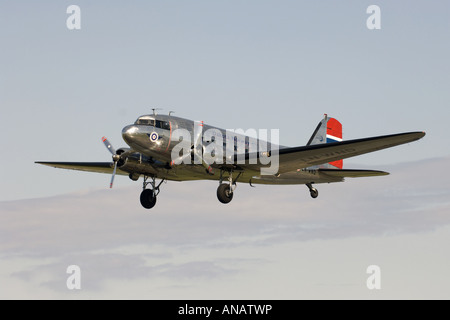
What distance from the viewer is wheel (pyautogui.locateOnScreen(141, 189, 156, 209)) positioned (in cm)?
3456

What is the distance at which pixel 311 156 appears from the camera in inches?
1243

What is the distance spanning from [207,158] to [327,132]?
1152cm

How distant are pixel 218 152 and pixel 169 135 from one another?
266 centimetres

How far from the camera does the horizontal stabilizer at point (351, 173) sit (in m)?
35.8

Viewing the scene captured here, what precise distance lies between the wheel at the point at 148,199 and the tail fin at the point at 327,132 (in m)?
11.3

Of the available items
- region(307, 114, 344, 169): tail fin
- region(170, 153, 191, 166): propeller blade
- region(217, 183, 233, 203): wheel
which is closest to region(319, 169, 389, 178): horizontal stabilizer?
region(307, 114, 344, 169): tail fin

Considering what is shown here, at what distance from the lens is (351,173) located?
36281 mm

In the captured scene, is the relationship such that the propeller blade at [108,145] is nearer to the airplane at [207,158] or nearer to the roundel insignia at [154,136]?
the airplane at [207,158]

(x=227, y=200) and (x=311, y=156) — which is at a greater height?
(x=311, y=156)

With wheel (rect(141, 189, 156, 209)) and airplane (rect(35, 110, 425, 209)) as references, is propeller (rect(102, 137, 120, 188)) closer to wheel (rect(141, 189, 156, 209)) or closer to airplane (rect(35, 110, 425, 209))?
airplane (rect(35, 110, 425, 209))

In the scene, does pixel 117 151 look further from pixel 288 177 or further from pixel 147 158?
pixel 288 177

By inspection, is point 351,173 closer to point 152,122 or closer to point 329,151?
point 329,151

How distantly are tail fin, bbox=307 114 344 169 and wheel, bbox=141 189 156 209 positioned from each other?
11.3 meters

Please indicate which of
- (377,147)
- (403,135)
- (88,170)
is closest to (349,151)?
(377,147)
